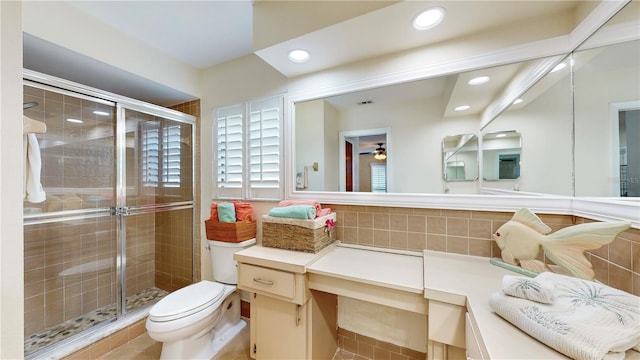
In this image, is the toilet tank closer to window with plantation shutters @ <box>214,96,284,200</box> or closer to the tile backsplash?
window with plantation shutters @ <box>214,96,284,200</box>

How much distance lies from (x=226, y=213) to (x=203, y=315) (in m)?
0.68

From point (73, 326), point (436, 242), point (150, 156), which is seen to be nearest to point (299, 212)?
point (436, 242)

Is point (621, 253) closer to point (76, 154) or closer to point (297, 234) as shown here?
point (297, 234)

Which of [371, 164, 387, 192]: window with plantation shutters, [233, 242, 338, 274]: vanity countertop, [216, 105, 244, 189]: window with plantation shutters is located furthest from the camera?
[216, 105, 244, 189]: window with plantation shutters

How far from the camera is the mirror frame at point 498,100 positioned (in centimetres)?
88

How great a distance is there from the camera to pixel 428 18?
110 centimetres

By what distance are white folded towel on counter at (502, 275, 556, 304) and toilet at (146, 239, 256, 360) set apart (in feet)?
5.18

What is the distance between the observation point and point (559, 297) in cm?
66

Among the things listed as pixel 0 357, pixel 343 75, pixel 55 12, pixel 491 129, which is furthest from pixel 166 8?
pixel 491 129

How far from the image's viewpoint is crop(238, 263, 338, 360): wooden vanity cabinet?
1.17 metres

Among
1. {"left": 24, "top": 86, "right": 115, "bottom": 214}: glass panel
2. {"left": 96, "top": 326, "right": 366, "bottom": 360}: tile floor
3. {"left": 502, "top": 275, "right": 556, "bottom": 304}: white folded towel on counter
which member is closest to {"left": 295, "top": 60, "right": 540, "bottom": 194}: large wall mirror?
{"left": 502, "top": 275, "right": 556, "bottom": 304}: white folded towel on counter

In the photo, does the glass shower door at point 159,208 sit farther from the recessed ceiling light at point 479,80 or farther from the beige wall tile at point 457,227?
the recessed ceiling light at point 479,80

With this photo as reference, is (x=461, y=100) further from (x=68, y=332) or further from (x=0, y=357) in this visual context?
(x=68, y=332)

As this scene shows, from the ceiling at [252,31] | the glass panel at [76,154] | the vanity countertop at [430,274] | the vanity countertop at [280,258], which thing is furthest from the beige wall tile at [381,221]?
the glass panel at [76,154]
